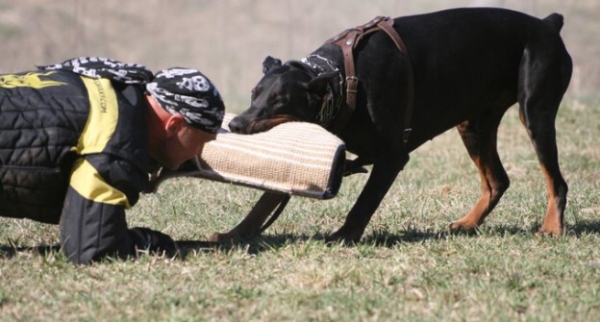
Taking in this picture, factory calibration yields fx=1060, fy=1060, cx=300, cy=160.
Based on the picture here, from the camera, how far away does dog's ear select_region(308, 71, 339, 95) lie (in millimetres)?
5887

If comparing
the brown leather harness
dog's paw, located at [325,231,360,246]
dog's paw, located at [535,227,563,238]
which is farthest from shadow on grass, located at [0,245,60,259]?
dog's paw, located at [535,227,563,238]

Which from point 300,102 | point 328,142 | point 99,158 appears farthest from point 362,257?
point 99,158

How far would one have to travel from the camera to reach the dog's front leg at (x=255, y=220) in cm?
611

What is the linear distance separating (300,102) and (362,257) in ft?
3.33

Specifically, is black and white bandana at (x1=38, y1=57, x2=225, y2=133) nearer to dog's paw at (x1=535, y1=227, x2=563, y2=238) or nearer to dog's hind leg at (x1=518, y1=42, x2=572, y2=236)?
dog's paw at (x1=535, y1=227, x2=563, y2=238)

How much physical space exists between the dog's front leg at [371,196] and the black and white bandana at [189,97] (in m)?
1.07

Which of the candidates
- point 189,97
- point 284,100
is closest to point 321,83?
point 284,100

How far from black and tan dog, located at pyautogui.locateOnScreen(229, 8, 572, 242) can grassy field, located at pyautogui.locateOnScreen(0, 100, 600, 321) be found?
34 cm

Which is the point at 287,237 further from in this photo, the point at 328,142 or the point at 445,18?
the point at 445,18

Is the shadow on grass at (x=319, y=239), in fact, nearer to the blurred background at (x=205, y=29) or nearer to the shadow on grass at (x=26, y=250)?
the shadow on grass at (x=26, y=250)

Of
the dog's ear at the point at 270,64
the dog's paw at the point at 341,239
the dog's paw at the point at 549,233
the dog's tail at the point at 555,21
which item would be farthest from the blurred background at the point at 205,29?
the dog's paw at the point at 341,239

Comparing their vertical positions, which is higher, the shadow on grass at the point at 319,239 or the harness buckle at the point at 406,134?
the harness buckle at the point at 406,134

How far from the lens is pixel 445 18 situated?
6613 mm

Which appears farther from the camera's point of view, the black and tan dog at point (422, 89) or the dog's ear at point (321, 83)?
the black and tan dog at point (422, 89)
